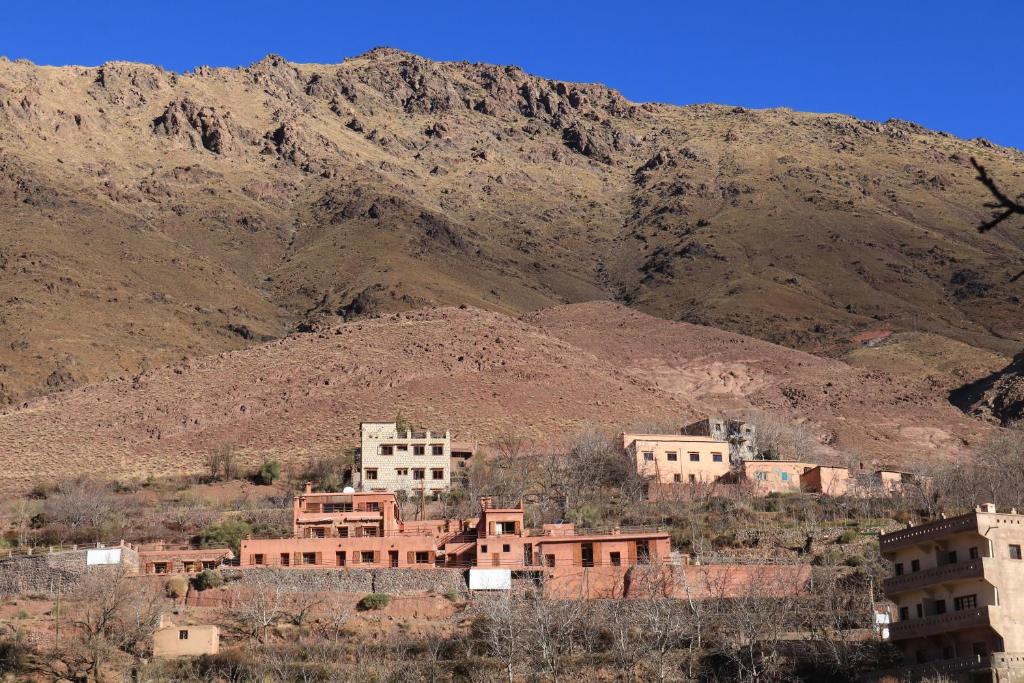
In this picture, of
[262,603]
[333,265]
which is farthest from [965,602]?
[333,265]

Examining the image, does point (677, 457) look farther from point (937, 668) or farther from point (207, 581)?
point (937, 668)

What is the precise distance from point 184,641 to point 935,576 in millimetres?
23890

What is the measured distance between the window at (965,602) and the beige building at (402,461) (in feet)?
127

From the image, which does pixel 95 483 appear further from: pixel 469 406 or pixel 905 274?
pixel 905 274

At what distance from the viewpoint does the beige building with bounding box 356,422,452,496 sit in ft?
274

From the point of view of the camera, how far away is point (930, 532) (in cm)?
4934

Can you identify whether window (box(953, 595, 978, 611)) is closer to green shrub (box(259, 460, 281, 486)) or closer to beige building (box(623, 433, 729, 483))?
beige building (box(623, 433, 729, 483))

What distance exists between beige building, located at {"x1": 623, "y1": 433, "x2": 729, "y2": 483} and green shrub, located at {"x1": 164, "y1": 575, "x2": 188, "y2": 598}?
2917cm

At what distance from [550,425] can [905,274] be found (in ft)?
285

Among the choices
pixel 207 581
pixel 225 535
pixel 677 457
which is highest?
pixel 677 457

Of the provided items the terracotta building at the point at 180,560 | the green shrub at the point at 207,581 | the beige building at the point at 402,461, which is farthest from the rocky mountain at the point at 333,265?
the green shrub at the point at 207,581

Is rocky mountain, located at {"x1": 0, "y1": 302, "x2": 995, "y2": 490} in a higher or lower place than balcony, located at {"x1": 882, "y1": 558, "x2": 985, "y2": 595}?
higher

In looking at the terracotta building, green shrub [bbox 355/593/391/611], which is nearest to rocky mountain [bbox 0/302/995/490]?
the terracotta building

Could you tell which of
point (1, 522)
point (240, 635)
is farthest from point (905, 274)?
point (240, 635)
